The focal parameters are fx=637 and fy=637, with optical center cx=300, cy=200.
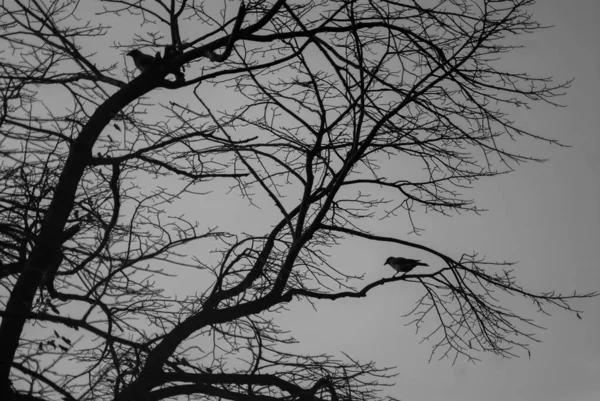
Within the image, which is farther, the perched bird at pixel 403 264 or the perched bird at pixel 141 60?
the perched bird at pixel 403 264

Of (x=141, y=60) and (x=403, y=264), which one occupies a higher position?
(x=141, y=60)

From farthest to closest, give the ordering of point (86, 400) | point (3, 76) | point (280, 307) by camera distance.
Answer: point (280, 307), point (3, 76), point (86, 400)

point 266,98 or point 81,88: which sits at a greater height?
point 266,98

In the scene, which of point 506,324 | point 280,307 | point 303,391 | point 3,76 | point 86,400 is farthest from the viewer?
point 280,307

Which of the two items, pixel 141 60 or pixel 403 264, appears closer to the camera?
pixel 141 60

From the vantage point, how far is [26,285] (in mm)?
6547

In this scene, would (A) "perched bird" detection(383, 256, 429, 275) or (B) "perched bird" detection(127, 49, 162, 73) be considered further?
(A) "perched bird" detection(383, 256, 429, 275)

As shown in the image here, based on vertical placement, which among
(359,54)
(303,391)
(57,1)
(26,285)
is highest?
(57,1)

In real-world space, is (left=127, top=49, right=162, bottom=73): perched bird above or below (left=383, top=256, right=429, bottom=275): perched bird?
above

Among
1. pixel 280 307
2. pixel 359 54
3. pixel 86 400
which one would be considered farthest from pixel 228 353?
pixel 359 54

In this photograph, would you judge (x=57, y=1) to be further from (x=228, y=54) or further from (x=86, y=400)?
(x=86, y=400)

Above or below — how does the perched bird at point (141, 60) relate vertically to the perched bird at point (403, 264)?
above

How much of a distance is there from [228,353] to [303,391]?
1.26 m

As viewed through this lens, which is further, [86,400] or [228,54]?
[228,54]
